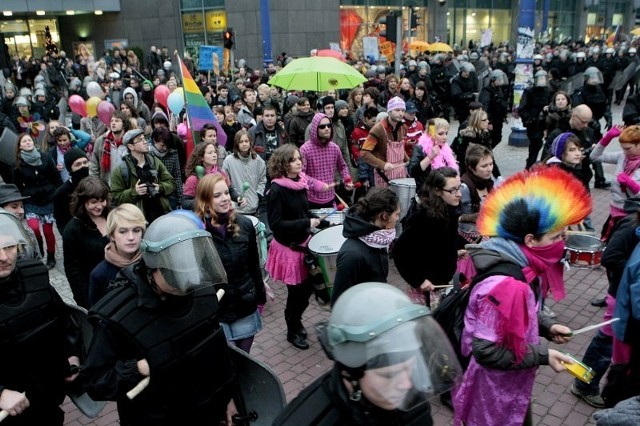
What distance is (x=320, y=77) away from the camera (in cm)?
944

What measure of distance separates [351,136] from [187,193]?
3.94 m

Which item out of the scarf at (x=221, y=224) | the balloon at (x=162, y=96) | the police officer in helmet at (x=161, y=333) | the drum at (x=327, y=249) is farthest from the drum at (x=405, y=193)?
the balloon at (x=162, y=96)

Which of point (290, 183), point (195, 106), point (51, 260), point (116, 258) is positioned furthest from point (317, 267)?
point (51, 260)

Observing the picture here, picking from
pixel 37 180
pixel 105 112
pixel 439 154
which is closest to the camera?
pixel 439 154

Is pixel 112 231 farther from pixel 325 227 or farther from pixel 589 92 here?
pixel 589 92

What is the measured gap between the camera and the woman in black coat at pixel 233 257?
3.89 metres

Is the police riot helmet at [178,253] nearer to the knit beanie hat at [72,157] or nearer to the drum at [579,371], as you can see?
the drum at [579,371]

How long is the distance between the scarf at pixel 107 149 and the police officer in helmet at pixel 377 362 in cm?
587

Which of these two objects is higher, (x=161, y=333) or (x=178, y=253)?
(x=178, y=253)

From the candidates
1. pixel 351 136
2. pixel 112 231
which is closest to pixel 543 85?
pixel 351 136

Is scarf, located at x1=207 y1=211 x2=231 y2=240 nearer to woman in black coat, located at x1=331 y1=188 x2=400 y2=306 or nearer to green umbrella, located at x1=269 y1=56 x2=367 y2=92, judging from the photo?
woman in black coat, located at x1=331 y1=188 x2=400 y2=306

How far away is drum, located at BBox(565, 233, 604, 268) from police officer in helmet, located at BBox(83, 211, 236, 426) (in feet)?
10.4

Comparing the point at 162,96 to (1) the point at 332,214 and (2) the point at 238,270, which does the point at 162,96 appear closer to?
(1) the point at 332,214

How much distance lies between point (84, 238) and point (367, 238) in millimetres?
2172
